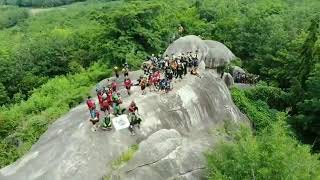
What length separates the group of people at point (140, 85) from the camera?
28.1 m

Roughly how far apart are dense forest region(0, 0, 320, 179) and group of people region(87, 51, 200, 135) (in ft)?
17.3

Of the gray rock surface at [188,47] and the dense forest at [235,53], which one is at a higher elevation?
the gray rock surface at [188,47]

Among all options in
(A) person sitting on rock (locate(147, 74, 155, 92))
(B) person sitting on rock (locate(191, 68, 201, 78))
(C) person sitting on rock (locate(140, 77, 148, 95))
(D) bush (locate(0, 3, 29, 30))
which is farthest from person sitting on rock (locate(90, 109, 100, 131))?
(D) bush (locate(0, 3, 29, 30))

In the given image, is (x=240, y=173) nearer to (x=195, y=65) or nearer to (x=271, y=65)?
(x=195, y=65)

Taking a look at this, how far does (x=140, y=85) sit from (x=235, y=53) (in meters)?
22.9

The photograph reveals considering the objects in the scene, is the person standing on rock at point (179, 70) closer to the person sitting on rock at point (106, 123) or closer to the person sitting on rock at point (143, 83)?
the person sitting on rock at point (143, 83)

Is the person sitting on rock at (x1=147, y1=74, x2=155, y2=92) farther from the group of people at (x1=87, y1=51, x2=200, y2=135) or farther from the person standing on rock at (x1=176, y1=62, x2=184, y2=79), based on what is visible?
the person standing on rock at (x1=176, y1=62, x2=184, y2=79)

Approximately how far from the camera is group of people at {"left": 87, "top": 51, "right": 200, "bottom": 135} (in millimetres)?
28094

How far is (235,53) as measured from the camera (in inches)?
2066

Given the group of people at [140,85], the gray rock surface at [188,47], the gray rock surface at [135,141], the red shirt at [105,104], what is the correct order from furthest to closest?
the gray rock surface at [188,47], the red shirt at [105,104], the group of people at [140,85], the gray rock surface at [135,141]

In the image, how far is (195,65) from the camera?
3516cm

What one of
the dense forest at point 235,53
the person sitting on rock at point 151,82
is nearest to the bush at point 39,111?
the dense forest at point 235,53

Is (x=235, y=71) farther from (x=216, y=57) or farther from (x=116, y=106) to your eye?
(x=116, y=106)

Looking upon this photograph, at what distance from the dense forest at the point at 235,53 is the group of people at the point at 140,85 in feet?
17.3
